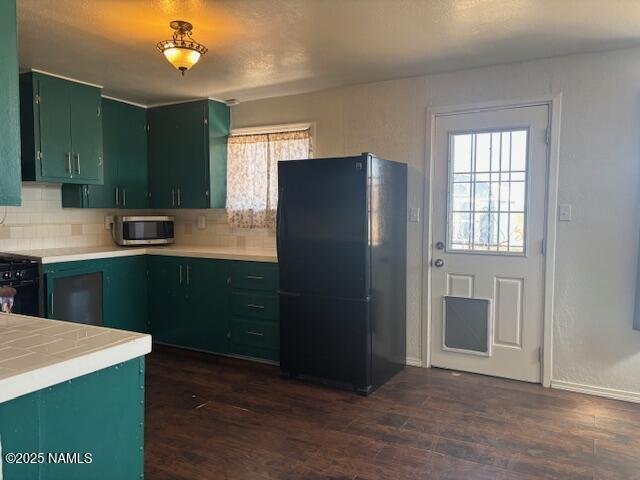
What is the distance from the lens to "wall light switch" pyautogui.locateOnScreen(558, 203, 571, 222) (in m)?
3.39

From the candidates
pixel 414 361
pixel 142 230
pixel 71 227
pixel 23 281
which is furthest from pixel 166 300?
pixel 414 361

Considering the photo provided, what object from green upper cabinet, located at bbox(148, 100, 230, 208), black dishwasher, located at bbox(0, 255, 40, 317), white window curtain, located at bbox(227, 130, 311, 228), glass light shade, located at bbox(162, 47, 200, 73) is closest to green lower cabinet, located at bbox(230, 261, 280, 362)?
white window curtain, located at bbox(227, 130, 311, 228)

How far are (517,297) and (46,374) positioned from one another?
3155 millimetres

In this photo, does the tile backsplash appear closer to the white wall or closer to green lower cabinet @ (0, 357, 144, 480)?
the white wall

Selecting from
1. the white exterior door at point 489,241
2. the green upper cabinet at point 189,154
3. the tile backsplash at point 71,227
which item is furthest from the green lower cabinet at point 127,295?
the white exterior door at point 489,241

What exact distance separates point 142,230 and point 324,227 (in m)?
2.11

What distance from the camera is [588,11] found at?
2.62 meters

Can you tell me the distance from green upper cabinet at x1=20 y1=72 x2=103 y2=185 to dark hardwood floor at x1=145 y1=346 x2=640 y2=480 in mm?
1774

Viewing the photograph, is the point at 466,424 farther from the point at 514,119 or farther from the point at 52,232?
the point at 52,232

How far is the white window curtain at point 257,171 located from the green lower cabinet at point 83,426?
314 cm

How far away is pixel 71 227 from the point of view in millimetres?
4566

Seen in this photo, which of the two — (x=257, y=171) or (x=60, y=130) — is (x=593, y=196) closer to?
(x=257, y=171)

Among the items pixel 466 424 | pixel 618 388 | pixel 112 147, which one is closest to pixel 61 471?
pixel 466 424

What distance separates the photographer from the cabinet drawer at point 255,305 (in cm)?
399
